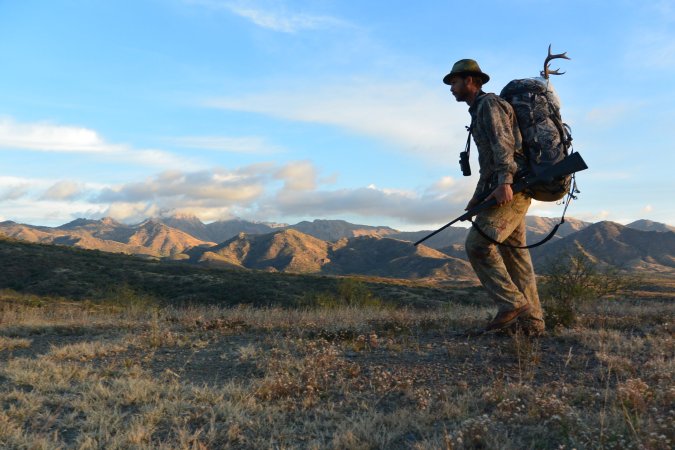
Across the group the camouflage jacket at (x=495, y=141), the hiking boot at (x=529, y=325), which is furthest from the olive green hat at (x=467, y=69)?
the hiking boot at (x=529, y=325)

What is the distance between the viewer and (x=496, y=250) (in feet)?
17.1

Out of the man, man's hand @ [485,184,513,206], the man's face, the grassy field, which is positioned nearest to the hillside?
the grassy field

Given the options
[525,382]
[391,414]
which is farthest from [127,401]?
[525,382]

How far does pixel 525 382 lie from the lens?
13.0ft

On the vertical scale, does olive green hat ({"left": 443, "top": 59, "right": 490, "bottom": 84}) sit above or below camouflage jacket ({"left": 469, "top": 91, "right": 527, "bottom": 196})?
above

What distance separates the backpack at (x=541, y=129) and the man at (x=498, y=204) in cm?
12

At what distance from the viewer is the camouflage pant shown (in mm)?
5023

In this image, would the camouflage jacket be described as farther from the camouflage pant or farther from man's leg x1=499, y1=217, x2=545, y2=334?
man's leg x1=499, y1=217, x2=545, y2=334

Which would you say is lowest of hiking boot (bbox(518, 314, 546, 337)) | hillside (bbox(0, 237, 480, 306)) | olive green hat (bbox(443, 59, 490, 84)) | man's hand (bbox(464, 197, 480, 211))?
hillside (bbox(0, 237, 480, 306))

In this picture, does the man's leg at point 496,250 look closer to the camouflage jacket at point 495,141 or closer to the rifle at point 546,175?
the rifle at point 546,175

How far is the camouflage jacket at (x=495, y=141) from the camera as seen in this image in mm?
4840

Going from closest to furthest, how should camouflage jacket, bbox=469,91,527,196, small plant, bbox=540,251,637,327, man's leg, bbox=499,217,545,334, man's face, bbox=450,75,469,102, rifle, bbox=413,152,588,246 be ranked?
rifle, bbox=413,152,588,246 → camouflage jacket, bbox=469,91,527,196 → man's face, bbox=450,75,469,102 → man's leg, bbox=499,217,545,334 → small plant, bbox=540,251,637,327

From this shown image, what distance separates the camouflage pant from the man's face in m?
1.26

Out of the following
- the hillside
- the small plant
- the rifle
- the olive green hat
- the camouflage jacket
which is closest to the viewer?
the rifle
